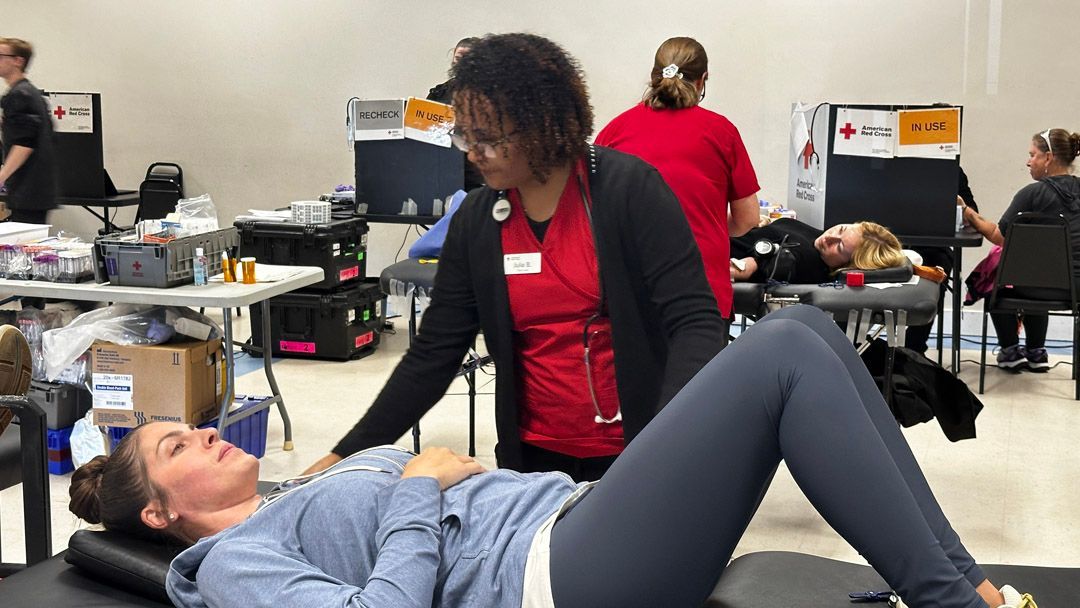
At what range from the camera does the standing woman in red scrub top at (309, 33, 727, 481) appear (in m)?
1.79

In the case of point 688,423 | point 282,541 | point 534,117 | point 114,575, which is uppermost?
point 534,117

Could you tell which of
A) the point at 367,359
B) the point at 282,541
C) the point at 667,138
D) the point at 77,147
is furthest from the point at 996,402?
the point at 77,147

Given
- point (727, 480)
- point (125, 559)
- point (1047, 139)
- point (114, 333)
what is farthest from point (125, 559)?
point (1047, 139)

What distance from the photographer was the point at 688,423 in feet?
4.81

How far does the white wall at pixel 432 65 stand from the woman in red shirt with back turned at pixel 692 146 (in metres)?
3.58

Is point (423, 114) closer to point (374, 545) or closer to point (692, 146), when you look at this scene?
point (692, 146)

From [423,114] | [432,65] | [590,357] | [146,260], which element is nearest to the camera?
[590,357]

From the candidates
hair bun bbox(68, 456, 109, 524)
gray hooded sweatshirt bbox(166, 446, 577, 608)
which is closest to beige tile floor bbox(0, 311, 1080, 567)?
hair bun bbox(68, 456, 109, 524)

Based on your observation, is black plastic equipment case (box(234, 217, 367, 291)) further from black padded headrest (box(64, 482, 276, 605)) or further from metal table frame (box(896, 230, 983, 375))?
black padded headrest (box(64, 482, 276, 605))

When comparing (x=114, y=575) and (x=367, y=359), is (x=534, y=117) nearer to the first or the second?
(x=114, y=575)

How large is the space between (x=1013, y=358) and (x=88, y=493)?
4.77m

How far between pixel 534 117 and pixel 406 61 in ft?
18.4

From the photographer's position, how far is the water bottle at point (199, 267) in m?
3.62

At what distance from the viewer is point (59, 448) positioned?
3.77 metres
